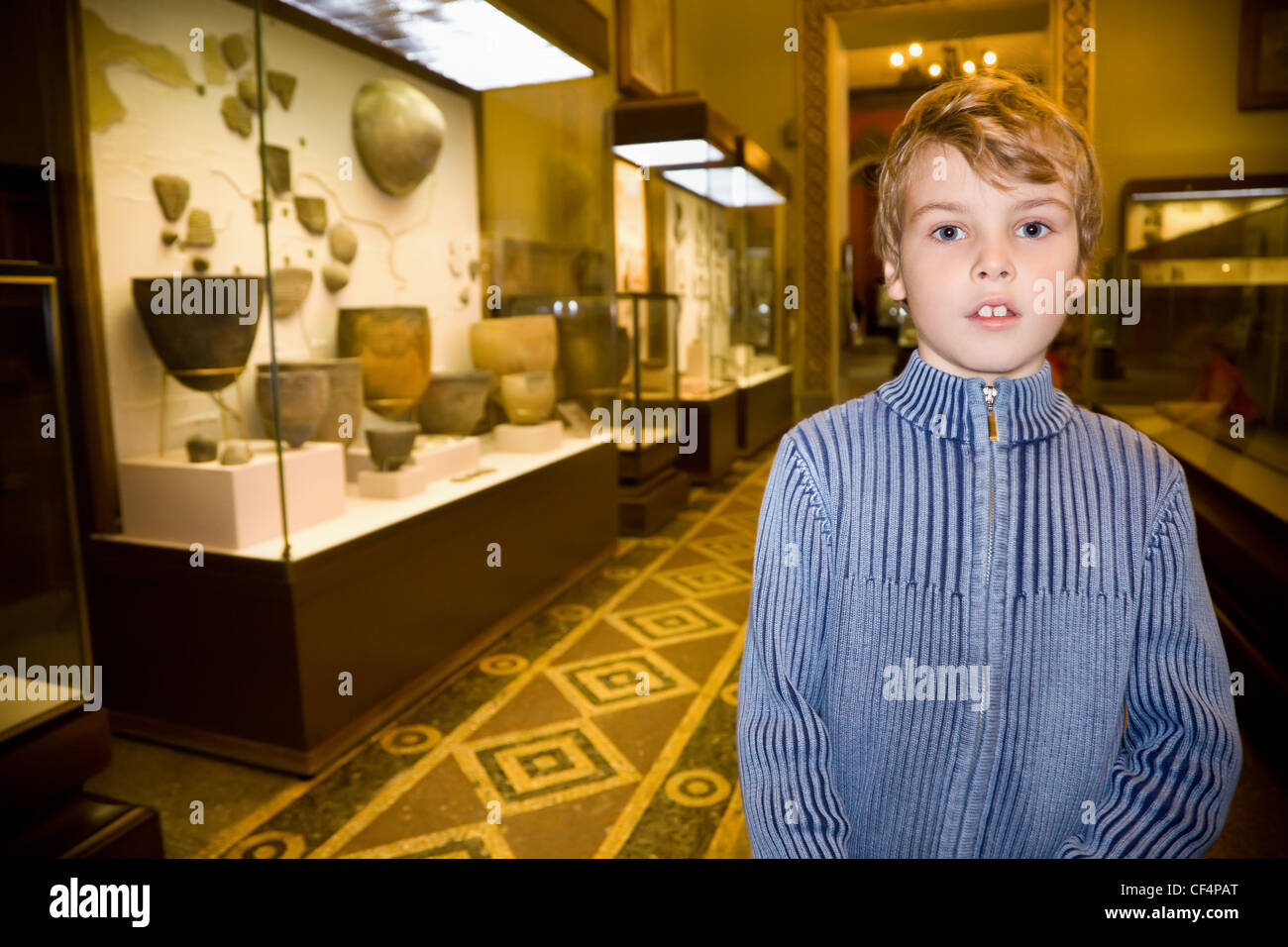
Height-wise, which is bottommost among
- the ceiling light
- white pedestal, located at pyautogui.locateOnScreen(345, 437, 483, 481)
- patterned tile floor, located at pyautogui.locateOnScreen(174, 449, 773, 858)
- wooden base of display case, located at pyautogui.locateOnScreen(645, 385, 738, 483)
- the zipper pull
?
patterned tile floor, located at pyautogui.locateOnScreen(174, 449, 773, 858)

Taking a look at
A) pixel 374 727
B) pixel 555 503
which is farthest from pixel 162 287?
pixel 555 503

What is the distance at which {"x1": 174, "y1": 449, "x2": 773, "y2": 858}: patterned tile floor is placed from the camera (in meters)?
2.15

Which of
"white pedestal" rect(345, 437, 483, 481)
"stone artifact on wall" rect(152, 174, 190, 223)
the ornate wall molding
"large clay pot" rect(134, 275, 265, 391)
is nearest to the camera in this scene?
"large clay pot" rect(134, 275, 265, 391)

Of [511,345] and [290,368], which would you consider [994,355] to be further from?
[511,345]

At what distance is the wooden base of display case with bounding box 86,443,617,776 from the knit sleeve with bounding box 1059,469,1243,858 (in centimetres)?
204

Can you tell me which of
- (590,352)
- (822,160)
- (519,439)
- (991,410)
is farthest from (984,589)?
(822,160)

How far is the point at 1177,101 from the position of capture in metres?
5.70

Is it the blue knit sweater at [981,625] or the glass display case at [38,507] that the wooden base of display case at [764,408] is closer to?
the glass display case at [38,507]

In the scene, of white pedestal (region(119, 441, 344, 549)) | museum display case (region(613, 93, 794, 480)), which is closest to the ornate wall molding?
museum display case (region(613, 93, 794, 480))

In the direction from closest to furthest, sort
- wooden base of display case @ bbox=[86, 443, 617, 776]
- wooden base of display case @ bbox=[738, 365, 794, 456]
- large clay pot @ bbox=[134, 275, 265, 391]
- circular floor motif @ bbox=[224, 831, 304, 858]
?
circular floor motif @ bbox=[224, 831, 304, 858] < wooden base of display case @ bbox=[86, 443, 617, 776] < large clay pot @ bbox=[134, 275, 265, 391] < wooden base of display case @ bbox=[738, 365, 794, 456]

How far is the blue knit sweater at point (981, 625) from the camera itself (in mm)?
904

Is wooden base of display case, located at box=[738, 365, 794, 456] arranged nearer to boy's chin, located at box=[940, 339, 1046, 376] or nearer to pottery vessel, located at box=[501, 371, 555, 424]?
pottery vessel, located at box=[501, 371, 555, 424]
